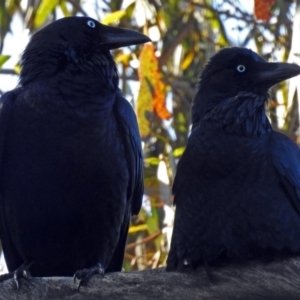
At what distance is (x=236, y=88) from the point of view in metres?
7.04

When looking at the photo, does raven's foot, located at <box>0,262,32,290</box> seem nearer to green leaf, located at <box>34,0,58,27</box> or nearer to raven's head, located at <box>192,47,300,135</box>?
raven's head, located at <box>192,47,300,135</box>

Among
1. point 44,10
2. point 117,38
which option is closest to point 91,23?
point 117,38

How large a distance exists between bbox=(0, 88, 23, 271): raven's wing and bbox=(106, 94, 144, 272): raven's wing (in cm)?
59

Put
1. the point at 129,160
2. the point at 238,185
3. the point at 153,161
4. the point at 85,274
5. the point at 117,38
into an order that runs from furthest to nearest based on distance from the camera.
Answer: the point at 153,161 → the point at 117,38 → the point at 129,160 → the point at 238,185 → the point at 85,274

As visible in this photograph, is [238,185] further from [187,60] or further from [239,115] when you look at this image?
[187,60]

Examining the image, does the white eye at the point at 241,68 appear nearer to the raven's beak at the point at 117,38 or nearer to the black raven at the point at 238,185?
the black raven at the point at 238,185

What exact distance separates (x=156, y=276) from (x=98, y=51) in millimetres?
1631

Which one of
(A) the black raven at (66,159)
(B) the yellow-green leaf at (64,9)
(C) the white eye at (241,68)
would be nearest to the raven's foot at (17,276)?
(A) the black raven at (66,159)

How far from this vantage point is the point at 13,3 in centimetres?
952

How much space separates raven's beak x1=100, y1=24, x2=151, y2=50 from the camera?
7281 mm

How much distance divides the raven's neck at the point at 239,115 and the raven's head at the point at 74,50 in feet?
2.16

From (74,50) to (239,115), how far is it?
3.71 feet

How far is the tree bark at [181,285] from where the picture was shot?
20.3ft

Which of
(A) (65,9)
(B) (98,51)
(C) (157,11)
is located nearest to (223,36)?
(C) (157,11)
